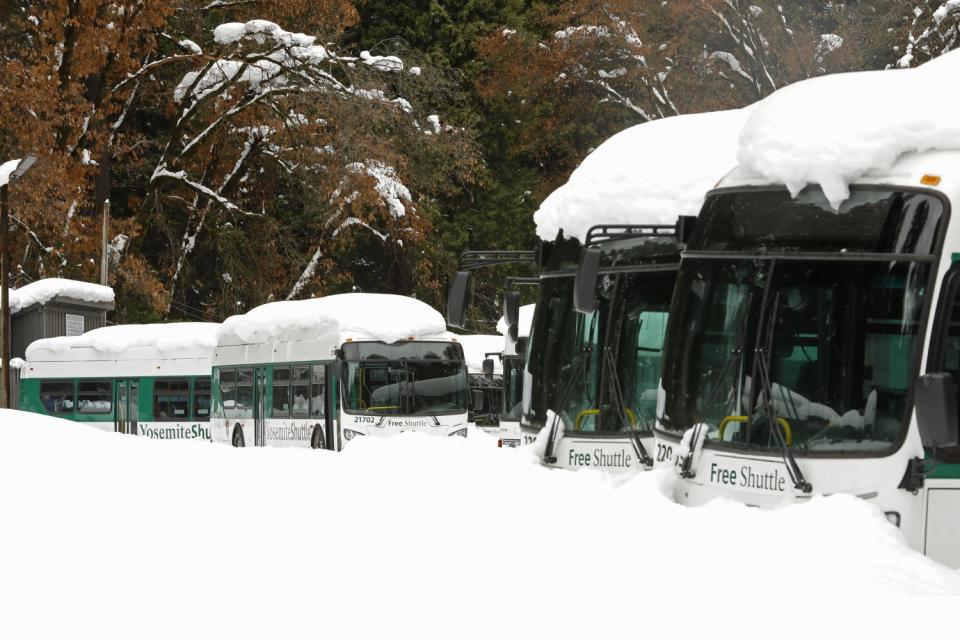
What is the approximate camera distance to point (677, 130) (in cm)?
1440

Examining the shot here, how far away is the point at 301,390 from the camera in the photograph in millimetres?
29516

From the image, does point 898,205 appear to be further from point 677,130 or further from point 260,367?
point 260,367

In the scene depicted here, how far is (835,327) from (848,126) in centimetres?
124

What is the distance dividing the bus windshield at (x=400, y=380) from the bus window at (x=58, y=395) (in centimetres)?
1313

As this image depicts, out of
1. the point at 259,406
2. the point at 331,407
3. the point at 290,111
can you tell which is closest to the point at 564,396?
the point at 331,407

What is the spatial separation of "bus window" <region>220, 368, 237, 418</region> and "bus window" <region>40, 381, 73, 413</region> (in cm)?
579

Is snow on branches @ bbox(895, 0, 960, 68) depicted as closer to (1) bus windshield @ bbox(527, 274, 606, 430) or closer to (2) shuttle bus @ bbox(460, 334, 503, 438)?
(2) shuttle bus @ bbox(460, 334, 503, 438)

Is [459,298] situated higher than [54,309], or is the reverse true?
[54,309]

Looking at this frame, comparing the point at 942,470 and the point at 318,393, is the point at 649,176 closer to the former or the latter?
the point at 942,470

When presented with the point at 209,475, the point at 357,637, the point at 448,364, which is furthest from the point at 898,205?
the point at 448,364

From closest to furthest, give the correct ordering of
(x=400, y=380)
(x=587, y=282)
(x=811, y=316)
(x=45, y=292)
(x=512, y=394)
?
(x=811, y=316) < (x=587, y=282) < (x=512, y=394) < (x=400, y=380) < (x=45, y=292)

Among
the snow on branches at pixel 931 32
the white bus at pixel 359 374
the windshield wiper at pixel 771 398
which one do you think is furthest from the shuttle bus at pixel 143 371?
the windshield wiper at pixel 771 398

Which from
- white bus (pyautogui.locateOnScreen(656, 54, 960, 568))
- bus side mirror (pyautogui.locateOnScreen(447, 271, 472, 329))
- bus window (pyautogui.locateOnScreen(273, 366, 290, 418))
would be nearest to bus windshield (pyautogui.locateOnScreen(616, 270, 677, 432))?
bus side mirror (pyautogui.locateOnScreen(447, 271, 472, 329))

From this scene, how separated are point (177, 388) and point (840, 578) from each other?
31259 mm
